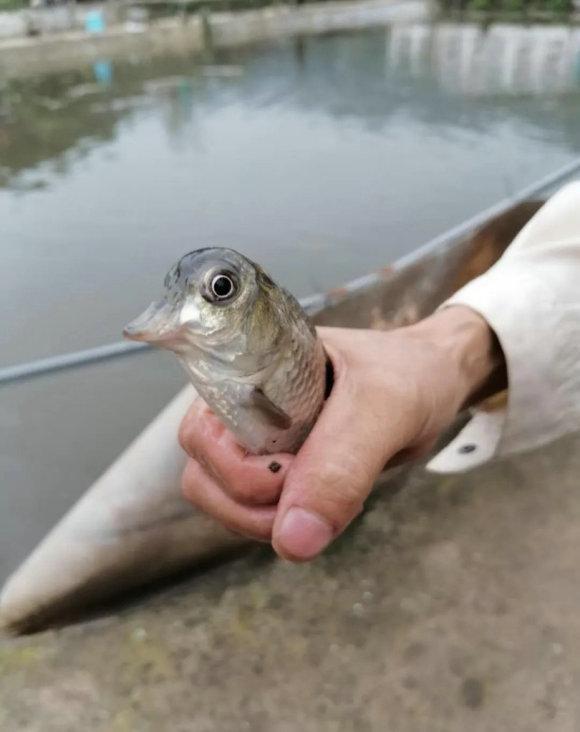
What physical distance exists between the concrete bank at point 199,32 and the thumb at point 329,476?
436 inches

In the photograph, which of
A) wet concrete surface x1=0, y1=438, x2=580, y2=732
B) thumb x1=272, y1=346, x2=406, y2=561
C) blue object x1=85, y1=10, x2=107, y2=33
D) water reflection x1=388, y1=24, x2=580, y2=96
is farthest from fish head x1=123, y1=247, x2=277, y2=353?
blue object x1=85, y1=10, x2=107, y2=33

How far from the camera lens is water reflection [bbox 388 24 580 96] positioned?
27.8 feet

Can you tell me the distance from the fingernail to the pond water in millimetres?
1579

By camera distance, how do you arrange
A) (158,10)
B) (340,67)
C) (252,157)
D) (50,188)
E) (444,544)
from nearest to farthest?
(444,544), (50,188), (252,157), (340,67), (158,10)

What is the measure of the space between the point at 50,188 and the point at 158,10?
11.6 m

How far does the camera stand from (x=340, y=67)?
10852 mm

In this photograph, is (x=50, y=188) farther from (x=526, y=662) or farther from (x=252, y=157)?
(x=526, y=662)

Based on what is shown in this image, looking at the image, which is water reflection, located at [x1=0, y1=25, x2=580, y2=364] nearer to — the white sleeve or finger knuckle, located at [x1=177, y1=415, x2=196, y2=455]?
the white sleeve

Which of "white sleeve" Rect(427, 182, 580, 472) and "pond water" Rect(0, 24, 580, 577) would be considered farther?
"pond water" Rect(0, 24, 580, 577)

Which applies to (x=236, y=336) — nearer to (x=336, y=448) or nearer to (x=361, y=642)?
(x=336, y=448)

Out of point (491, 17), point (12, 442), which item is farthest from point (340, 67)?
point (12, 442)

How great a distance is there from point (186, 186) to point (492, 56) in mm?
7768

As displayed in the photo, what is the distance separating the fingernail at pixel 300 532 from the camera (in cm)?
67

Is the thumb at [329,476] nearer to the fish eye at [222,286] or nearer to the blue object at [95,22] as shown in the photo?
the fish eye at [222,286]
